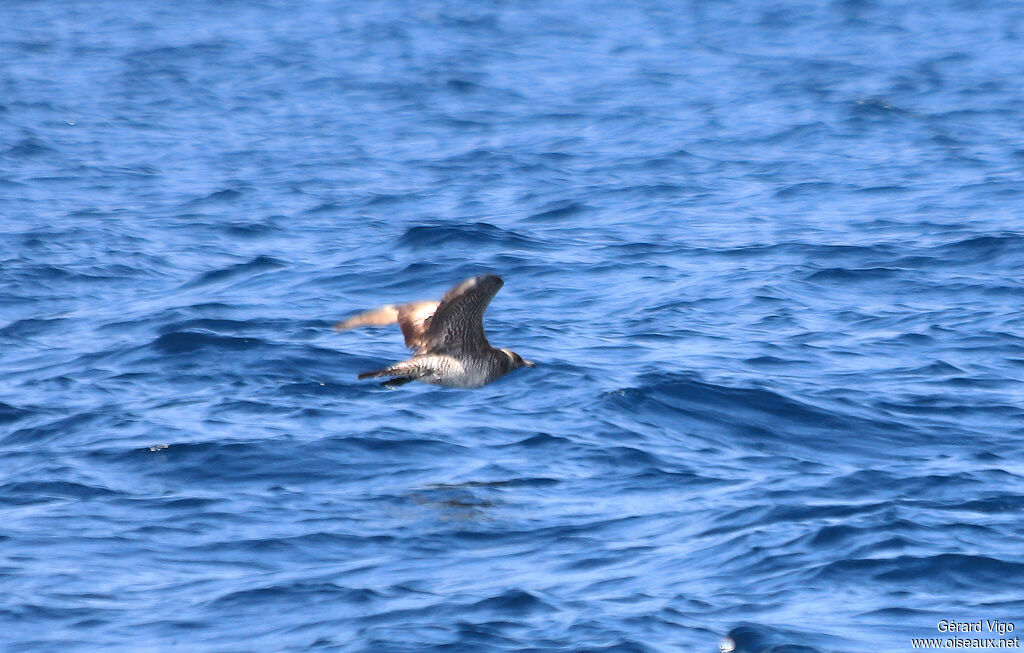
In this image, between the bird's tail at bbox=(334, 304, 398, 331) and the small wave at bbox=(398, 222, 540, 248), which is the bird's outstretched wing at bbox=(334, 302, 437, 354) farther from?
the small wave at bbox=(398, 222, 540, 248)

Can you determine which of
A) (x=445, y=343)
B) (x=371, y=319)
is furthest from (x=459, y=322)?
(x=371, y=319)

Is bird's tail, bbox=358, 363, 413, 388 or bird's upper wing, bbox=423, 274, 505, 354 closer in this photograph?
bird's upper wing, bbox=423, 274, 505, 354

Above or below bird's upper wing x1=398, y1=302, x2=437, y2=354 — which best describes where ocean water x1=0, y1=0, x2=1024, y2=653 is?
below

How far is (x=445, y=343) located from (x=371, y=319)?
2.21 ft

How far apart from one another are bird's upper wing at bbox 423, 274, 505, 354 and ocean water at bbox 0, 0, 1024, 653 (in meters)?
0.87

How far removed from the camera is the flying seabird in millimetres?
9414

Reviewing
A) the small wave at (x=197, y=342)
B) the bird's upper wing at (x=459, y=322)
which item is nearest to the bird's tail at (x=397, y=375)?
the bird's upper wing at (x=459, y=322)

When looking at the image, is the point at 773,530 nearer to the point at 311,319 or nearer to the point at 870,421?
the point at 870,421

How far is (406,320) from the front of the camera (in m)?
10.3

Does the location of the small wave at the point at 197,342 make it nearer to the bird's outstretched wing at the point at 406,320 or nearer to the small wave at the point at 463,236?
the bird's outstretched wing at the point at 406,320

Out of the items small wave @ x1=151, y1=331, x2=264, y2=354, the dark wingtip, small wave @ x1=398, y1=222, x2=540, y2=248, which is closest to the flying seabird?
the dark wingtip

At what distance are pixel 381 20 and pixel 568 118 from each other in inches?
413

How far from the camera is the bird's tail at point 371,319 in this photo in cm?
1008

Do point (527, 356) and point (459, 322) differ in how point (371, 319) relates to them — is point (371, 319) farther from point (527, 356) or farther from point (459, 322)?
point (527, 356)
